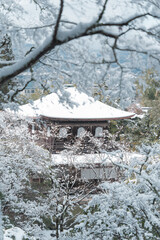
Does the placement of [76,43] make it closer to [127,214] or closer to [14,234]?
[127,214]

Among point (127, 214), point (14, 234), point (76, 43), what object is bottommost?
point (14, 234)

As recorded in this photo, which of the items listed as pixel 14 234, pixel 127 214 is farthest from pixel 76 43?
pixel 14 234

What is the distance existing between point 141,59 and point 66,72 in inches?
39.8

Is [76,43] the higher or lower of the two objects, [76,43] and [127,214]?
the higher

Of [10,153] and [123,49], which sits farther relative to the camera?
[10,153]

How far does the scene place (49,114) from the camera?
1524cm

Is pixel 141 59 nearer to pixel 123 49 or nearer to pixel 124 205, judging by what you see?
pixel 123 49

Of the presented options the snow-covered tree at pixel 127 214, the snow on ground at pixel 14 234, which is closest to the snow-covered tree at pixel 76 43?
the snow-covered tree at pixel 127 214

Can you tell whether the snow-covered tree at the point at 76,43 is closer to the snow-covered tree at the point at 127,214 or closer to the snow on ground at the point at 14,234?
the snow-covered tree at the point at 127,214

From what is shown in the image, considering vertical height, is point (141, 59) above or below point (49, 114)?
above

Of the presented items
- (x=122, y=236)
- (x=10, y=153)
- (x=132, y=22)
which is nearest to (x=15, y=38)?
(x=132, y=22)

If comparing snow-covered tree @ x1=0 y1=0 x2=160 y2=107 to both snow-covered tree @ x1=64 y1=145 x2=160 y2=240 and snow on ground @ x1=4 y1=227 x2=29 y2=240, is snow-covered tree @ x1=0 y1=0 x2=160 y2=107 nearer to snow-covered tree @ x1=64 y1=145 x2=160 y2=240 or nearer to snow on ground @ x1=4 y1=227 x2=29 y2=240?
snow-covered tree @ x1=64 y1=145 x2=160 y2=240

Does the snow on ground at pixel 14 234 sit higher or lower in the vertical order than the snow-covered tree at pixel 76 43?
lower

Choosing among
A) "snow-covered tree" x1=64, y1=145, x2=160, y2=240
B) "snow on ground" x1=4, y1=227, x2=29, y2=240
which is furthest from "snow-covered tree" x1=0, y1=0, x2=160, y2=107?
"snow on ground" x1=4, y1=227, x2=29, y2=240
